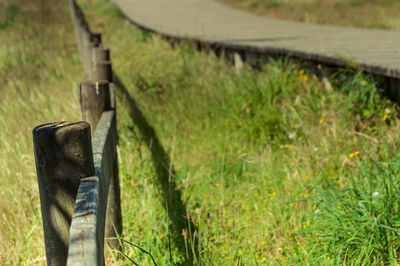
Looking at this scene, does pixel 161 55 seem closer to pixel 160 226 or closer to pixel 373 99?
pixel 373 99

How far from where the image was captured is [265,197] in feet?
10.1

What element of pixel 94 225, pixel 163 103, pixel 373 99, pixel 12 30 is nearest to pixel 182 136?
pixel 163 103

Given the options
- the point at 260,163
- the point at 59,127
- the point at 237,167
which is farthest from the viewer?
the point at 237,167

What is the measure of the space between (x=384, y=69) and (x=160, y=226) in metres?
2.04

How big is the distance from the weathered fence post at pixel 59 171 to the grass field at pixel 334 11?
9013 mm

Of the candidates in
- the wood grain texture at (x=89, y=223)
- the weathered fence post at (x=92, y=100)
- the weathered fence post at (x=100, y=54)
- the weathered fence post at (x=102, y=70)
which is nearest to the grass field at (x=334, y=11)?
the weathered fence post at (x=100, y=54)

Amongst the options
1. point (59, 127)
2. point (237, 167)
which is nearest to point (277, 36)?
point (237, 167)

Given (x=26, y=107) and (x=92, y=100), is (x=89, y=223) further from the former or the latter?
(x=26, y=107)

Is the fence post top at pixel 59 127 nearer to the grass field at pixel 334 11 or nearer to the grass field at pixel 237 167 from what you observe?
the grass field at pixel 237 167

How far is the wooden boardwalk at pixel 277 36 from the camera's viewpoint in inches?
163

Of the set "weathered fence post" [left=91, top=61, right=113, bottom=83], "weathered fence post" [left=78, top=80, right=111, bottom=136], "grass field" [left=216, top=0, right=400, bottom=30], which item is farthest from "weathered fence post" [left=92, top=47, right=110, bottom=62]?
"grass field" [left=216, top=0, right=400, bottom=30]

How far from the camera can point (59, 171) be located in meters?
1.49

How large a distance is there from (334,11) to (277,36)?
666 centimetres

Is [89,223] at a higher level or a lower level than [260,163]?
higher
